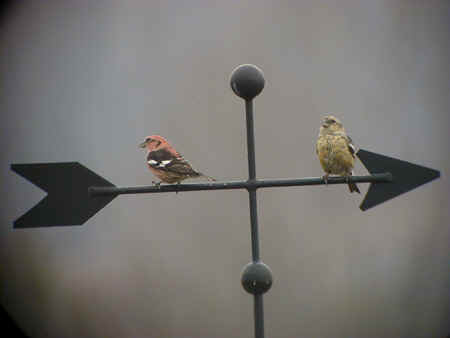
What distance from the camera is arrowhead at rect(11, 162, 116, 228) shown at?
52cm

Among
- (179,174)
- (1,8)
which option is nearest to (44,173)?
(179,174)

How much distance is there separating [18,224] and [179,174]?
25 cm

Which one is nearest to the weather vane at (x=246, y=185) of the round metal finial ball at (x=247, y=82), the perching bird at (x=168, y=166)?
the round metal finial ball at (x=247, y=82)

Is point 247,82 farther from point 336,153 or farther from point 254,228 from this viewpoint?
point 336,153

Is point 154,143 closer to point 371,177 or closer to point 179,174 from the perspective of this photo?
point 179,174

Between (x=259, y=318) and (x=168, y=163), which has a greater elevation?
(x=168, y=163)

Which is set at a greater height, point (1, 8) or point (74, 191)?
point (1, 8)

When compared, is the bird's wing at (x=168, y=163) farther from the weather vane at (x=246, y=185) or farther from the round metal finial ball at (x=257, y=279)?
the round metal finial ball at (x=257, y=279)

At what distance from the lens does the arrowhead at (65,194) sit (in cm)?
52

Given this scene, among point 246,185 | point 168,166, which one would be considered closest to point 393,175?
point 246,185

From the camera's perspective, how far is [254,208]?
17.1 inches

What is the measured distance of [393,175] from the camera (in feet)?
1.61

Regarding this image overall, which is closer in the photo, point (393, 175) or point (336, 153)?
point (393, 175)

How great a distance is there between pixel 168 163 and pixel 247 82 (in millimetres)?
256
